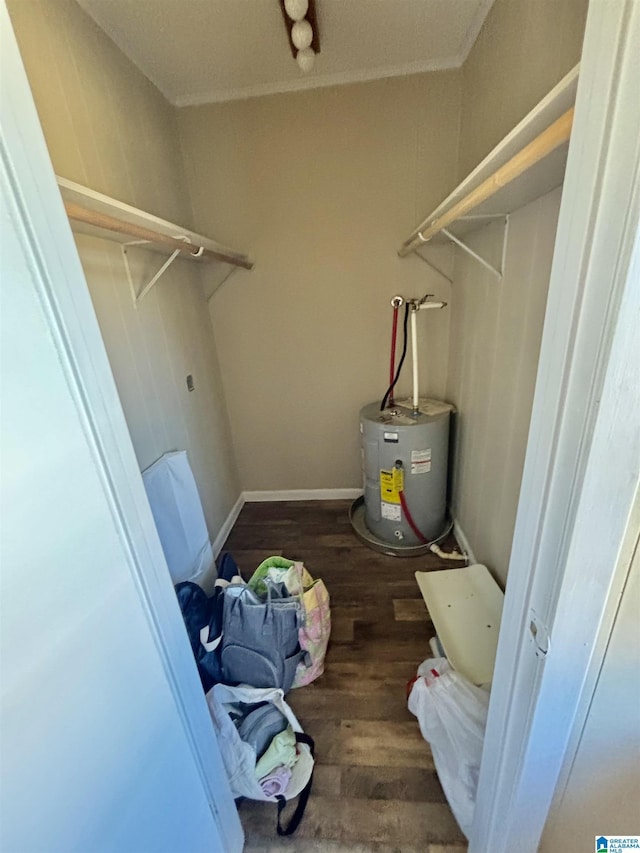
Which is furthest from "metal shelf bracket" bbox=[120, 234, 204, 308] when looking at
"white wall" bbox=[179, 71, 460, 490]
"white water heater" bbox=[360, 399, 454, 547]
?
"white water heater" bbox=[360, 399, 454, 547]

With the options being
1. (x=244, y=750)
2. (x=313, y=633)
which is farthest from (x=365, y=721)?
(x=244, y=750)

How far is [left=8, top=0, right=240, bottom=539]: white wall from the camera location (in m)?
1.26

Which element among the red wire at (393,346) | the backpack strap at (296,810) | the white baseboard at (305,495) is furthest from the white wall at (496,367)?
the backpack strap at (296,810)

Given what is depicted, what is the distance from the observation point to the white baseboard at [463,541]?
6.71 feet

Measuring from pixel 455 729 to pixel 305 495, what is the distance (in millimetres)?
1774

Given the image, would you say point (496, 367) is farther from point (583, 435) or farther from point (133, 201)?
point (133, 201)

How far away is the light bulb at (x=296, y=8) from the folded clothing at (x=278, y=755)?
245cm

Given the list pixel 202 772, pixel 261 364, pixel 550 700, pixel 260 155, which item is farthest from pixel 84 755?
pixel 260 155

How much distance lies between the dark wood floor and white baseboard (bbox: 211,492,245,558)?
0.11m

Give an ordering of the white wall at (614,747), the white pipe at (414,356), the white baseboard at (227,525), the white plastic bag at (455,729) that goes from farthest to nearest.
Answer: the white baseboard at (227,525)
the white pipe at (414,356)
the white plastic bag at (455,729)
the white wall at (614,747)

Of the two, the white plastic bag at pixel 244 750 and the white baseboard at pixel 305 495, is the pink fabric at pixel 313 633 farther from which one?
the white baseboard at pixel 305 495

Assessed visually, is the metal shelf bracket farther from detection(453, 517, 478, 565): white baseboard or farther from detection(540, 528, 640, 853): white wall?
detection(453, 517, 478, 565): white baseboard

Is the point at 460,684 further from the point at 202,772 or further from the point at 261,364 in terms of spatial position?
the point at 261,364

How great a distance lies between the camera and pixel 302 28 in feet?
4.83
